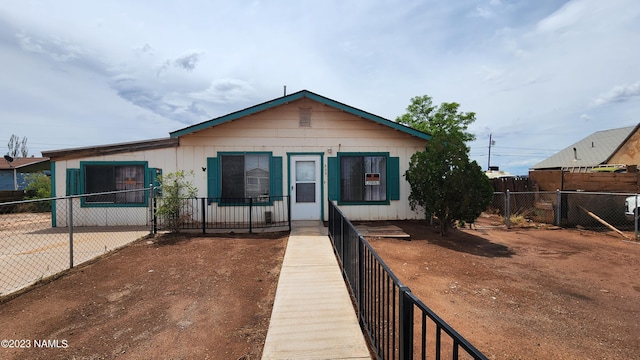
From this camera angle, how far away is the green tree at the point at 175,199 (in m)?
7.49

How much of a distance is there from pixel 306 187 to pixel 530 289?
627 cm

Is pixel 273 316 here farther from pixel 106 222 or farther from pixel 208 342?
pixel 106 222

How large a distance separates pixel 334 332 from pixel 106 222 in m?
Answer: 9.09

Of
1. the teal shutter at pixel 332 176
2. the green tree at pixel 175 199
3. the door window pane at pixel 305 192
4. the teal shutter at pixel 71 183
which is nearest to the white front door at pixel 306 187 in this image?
the door window pane at pixel 305 192

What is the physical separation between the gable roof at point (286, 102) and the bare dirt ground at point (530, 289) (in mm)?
3565

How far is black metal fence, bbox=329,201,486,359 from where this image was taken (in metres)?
1.52

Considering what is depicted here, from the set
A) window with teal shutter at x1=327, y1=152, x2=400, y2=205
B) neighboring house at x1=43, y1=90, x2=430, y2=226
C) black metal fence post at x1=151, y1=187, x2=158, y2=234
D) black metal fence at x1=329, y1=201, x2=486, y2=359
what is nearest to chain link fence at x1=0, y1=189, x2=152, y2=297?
neighboring house at x1=43, y1=90, x2=430, y2=226

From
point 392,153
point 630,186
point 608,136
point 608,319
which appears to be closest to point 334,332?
point 608,319

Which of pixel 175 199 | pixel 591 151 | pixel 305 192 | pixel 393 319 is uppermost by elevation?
pixel 591 151

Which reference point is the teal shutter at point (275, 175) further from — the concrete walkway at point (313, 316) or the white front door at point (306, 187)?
the concrete walkway at point (313, 316)

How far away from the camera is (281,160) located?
8875 millimetres

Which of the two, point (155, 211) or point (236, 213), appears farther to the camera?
point (236, 213)

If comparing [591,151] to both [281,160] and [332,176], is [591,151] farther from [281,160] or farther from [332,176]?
[281,160]

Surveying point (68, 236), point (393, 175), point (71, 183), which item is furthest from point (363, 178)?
point (71, 183)
